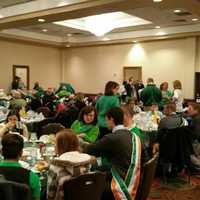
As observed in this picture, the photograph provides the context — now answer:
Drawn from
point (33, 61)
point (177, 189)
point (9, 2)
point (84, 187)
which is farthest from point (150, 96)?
point (33, 61)

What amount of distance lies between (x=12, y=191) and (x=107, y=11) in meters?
5.49

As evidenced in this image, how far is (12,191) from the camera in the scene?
1.71 metres

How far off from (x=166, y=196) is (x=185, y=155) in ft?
2.19

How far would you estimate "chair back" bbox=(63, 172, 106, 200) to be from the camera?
81.6 inches

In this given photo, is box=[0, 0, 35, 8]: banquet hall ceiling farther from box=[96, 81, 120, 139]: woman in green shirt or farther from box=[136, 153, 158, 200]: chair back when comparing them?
box=[136, 153, 158, 200]: chair back

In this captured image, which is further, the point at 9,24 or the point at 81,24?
the point at 81,24

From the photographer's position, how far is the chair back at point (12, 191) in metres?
1.67

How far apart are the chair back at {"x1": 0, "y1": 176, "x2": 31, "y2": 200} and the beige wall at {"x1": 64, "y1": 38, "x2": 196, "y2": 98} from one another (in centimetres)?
954

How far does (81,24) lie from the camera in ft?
35.3

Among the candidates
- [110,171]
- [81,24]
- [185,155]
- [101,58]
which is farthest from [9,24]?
[110,171]

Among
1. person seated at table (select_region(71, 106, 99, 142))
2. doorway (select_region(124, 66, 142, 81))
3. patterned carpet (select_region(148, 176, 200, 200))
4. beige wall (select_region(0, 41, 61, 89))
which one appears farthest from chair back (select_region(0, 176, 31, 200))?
beige wall (select_region(0, 41, 61, 89))

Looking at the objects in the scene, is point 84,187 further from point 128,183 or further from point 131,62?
point 131,62

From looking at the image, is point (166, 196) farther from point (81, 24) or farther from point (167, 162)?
point (81, 24)

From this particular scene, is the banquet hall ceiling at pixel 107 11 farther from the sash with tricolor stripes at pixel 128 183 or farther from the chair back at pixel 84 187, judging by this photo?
the chair back at pixel 84 187
